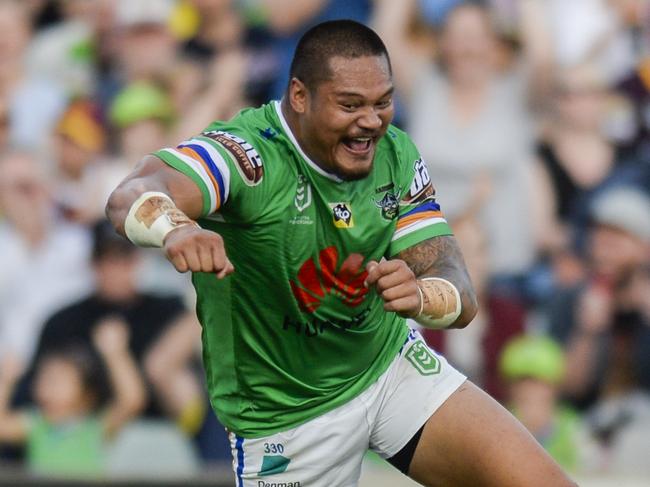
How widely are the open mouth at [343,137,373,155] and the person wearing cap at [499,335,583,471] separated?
4112 mm

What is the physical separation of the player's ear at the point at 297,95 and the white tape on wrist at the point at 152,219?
2.91 ft

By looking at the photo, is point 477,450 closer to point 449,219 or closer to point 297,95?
point 297,95

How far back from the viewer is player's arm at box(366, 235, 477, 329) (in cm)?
443

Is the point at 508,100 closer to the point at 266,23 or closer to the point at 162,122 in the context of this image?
the point at 266,23

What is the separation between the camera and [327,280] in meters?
5.25

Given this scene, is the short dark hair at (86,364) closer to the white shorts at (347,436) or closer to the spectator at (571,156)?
the spectator at (571,156)

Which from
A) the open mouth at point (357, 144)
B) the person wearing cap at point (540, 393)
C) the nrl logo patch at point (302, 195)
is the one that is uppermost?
the open mouth at point (357, 144)

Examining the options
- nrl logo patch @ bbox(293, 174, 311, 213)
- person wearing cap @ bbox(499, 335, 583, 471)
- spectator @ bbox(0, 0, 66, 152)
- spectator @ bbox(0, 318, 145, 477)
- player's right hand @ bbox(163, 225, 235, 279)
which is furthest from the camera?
spectator @ bbox(0, 0, 66, 152)

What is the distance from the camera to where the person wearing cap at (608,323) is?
29.2 feet

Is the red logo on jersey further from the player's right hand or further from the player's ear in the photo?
the player's right hand

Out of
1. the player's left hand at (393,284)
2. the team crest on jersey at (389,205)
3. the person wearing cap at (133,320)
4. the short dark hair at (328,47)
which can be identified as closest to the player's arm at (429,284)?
the player's left hand at (393,284)

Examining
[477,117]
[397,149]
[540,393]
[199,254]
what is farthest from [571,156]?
[199,254]

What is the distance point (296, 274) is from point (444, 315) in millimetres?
661

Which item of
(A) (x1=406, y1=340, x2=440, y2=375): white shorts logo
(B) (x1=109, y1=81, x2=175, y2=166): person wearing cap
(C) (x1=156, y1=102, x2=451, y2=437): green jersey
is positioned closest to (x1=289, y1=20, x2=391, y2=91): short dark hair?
(C) (x1=156, y1=102, x2=451, y2=437): green jersey
